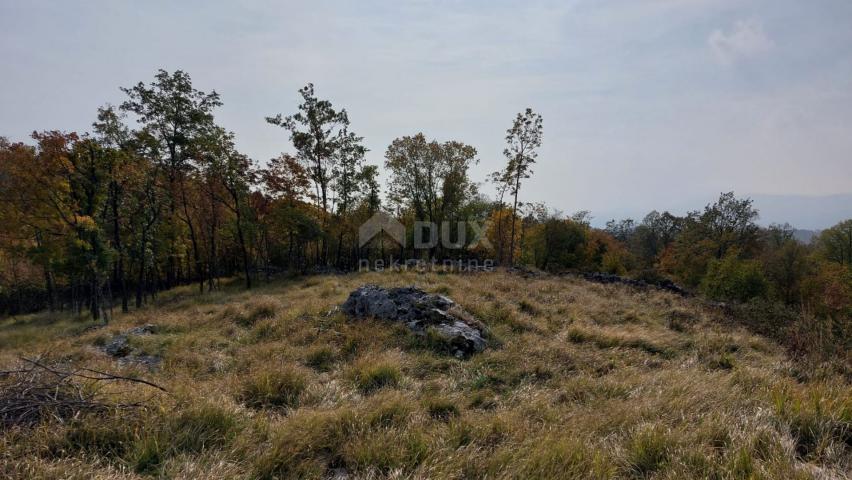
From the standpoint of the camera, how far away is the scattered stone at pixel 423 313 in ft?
22.6

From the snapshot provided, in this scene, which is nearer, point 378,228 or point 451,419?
point 451,419

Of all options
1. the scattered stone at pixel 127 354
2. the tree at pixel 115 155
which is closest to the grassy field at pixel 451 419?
the scattered stone at pixel 127 354

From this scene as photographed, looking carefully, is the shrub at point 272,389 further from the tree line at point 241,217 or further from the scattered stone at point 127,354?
the tree line at point 241,217

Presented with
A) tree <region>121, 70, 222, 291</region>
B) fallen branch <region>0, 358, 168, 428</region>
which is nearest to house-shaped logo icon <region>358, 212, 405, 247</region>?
tree <region>121, 70, 222, 291</region>

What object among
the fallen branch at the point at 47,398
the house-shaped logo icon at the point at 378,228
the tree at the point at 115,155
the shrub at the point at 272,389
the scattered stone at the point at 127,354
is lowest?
the scattered stone at the point at 127,354

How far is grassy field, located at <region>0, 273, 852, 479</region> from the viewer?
2.82 m

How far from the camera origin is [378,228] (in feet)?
104

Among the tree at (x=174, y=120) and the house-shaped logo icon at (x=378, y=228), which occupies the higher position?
the tree at (x=174, y=120)

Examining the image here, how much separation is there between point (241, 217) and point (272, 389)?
23118mm

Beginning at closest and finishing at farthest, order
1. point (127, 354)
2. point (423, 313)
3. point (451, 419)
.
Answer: point (451, 419) → point (127, 354) → point (423, 313)

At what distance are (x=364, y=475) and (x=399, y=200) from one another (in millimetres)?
28370

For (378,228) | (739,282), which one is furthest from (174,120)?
(739,282)

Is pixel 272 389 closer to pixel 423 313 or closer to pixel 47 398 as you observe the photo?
pixel 47 398

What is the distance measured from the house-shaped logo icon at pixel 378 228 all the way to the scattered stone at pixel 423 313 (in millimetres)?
21109
